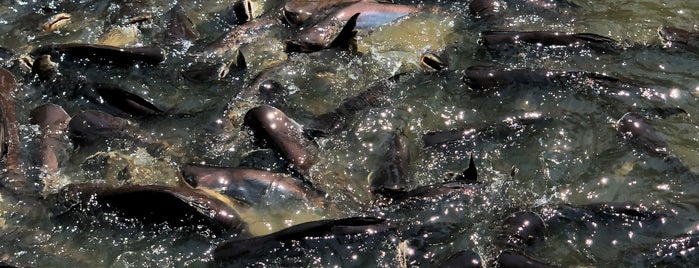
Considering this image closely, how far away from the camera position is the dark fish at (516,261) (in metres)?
3.13

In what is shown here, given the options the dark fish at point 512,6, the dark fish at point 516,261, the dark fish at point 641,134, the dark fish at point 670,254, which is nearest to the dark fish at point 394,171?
the dark fish at point 516,261

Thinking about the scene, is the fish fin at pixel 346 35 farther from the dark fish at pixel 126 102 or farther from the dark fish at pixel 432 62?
the dark fish at pixel 126 102

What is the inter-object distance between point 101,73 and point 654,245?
3.76 meters

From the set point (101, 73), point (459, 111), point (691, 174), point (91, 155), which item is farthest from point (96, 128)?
point (691, 174)

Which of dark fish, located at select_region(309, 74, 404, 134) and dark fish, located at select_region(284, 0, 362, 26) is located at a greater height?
dark fish, located at select_region(284, 0, 362, 26)

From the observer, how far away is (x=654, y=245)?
3.41m

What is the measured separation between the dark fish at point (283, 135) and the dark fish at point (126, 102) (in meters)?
0.71

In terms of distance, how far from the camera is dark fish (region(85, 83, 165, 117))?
4.48 meters

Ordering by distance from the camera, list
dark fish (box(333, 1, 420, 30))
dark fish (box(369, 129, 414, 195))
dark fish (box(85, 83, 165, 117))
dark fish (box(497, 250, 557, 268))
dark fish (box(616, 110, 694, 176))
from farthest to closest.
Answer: dark fish (box(333, 1, 420, 30)) → dark fish (box(85, 83, 165, 117)) → dark fish (box(616, 110, 694, 176)) → dark fish (box(369, 129, 414, 195)) → dark fish (box(497, 250, 557, 268))

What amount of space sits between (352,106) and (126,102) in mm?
1459

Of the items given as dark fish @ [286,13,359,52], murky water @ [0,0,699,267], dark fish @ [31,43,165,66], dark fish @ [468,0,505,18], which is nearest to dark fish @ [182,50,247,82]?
murky water @ [0,0,699,267]

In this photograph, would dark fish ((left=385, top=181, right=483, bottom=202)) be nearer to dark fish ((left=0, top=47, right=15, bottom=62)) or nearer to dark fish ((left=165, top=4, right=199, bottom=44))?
dark fish ((left=165, top=4, right=199, bottom=44))

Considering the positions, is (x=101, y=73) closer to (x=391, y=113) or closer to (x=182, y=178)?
(x=182, y=178)

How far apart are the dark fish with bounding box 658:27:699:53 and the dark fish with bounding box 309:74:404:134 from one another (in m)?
1.96
